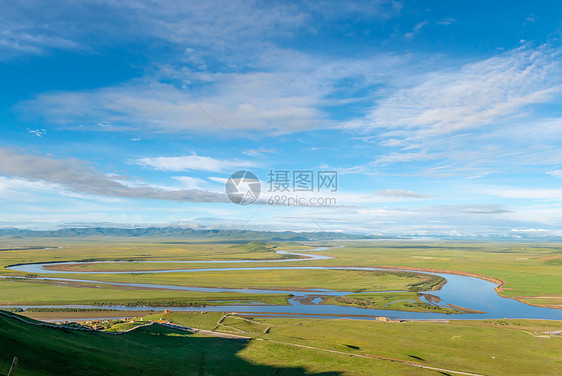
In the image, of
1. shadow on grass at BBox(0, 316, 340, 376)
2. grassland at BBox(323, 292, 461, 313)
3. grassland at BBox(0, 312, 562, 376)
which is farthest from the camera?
grassland at BBox(323, 292, 461, 313)

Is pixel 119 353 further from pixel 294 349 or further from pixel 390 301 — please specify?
pixel 390 301

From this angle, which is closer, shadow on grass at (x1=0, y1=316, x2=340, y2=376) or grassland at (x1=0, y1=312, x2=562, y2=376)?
shadow on grass at (x1=0, y1=316, x2=340, y2=376)

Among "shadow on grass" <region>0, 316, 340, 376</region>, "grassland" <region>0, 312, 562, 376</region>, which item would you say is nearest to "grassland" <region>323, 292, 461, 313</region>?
"grassland" <region>0, 312, 562, 376</region>

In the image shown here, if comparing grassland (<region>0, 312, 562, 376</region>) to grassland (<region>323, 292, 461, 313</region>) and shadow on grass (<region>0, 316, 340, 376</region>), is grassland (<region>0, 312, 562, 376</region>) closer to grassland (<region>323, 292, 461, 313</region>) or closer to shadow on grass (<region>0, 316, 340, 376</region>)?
shadow on grass (<region>0, 316, 340, 376</region>)

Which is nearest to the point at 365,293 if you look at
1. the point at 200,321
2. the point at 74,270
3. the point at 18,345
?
the point at 200,321

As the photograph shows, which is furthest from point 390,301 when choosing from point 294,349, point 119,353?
point 119,353

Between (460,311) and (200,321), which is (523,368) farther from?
(200,321)
